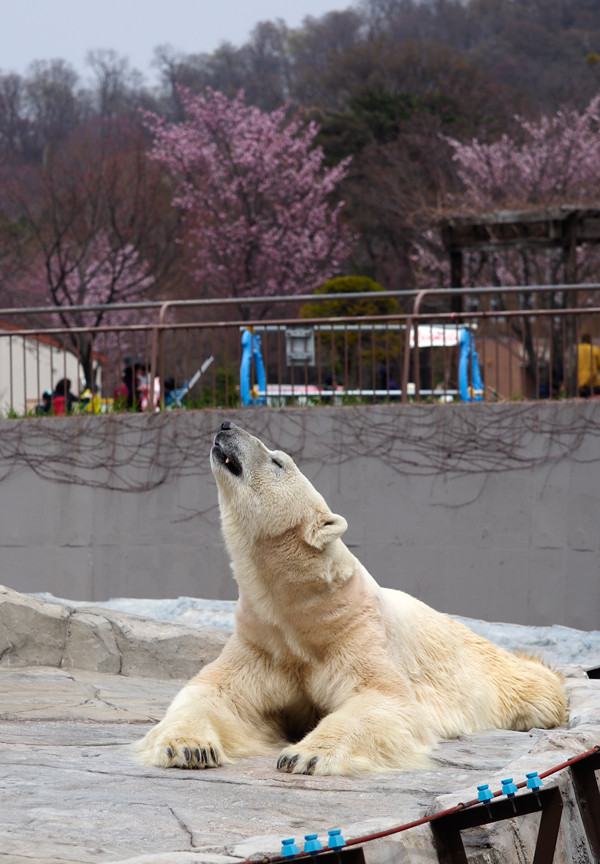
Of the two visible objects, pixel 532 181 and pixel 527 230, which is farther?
pixel 532 181

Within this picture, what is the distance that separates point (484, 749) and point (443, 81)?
126ft

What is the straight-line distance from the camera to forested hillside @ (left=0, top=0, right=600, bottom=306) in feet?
84.8

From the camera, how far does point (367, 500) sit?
34.1ft

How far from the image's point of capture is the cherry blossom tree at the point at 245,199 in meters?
27.9

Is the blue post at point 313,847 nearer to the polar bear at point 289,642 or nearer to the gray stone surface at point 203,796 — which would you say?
the gray stone surface at point 203,796

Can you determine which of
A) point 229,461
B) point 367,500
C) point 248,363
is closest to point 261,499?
point 229,461

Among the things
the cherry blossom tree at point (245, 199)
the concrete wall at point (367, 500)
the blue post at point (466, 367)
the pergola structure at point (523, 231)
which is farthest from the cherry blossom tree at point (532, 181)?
the concrete wall at point (367, 500)

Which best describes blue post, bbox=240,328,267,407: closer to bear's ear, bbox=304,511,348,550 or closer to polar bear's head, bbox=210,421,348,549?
polar bear's head, bbox=210,421,348,549

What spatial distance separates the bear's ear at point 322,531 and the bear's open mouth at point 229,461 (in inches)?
14.5

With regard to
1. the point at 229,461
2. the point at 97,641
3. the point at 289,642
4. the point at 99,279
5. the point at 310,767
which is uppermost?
the point at 99,279

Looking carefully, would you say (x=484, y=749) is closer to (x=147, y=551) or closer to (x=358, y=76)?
(x=147, y=551)

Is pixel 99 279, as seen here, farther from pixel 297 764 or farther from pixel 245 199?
pixel 297 764

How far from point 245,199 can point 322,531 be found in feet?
80.1

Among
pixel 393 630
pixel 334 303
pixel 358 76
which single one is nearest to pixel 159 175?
pixel 334 303
